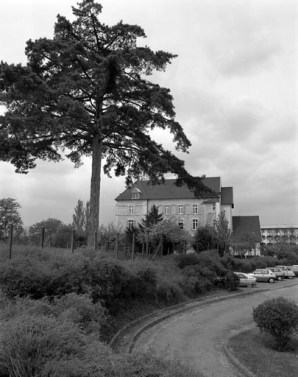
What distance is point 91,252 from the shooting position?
1438 centimetres

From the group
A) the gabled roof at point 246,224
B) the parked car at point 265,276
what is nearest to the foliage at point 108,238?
the parked car at point 265,276

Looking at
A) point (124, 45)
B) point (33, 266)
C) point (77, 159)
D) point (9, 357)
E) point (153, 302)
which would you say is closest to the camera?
point (9, 357)

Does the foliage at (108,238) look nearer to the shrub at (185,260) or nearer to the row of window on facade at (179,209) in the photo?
the shrub at (185,260)

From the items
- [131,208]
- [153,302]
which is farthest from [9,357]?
[131,208]

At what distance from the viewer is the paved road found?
10.4 metres

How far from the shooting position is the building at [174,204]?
7406cm

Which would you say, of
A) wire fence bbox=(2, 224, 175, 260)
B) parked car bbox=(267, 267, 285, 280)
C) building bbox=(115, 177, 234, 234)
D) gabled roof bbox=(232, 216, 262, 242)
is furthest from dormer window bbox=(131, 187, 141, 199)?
wire fence bbox=(2, 224, 175, 260)

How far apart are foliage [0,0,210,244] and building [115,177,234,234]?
5071 centimetres

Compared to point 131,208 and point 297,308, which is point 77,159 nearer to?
point 297,308

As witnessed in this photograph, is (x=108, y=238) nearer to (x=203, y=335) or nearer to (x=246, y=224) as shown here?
(x=203, y=335)

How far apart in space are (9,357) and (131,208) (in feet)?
242

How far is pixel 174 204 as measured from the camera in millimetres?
76438

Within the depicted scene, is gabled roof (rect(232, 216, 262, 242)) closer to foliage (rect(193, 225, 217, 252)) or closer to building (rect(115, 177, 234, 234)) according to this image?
building (rect(115, 177, 234, 234))

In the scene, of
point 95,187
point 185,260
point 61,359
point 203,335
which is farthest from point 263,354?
point 185,260
